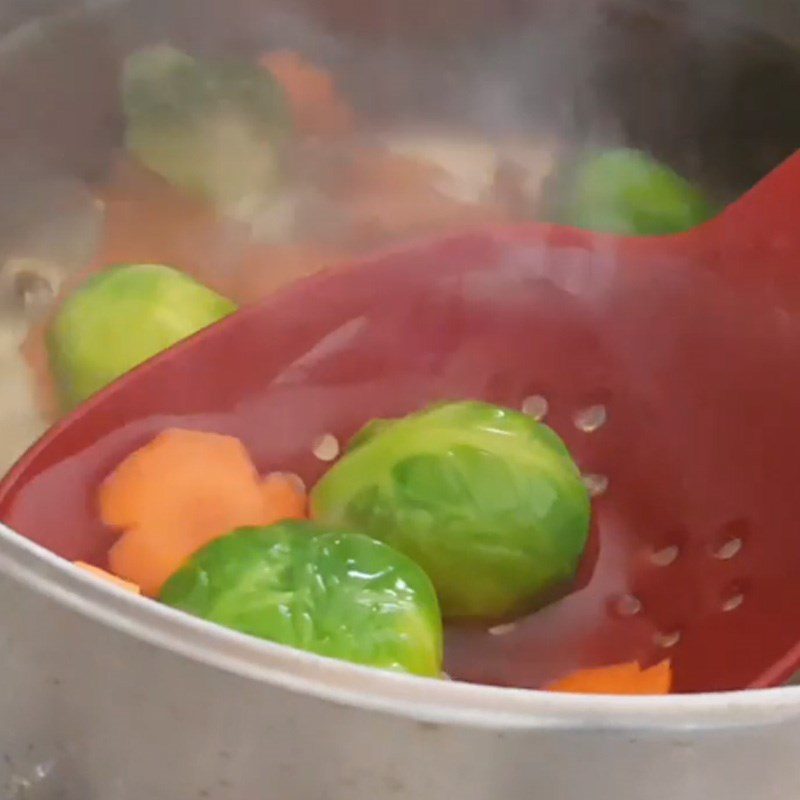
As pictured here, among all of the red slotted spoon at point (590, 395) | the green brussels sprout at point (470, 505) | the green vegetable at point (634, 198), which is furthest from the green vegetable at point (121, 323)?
the green vegetable at point (634, 198)

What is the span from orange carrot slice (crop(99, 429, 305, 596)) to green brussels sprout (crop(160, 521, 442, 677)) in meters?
0.06

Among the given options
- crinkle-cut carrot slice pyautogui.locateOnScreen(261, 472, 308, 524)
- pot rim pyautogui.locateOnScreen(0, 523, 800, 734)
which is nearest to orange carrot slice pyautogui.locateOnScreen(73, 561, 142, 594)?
pot rim pyautogui.locateOnScreen(0, 523, 800, 734)

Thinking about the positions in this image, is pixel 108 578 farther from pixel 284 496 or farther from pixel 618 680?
pixel 618 680

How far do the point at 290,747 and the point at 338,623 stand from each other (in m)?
0.23

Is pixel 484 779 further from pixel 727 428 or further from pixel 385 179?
pixel 385 179

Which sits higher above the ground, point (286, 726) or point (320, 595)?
point (286, 726)

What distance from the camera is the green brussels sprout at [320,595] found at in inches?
25.2

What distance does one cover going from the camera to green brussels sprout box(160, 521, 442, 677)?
64 centimetres

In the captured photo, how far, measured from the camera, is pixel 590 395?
88 cm

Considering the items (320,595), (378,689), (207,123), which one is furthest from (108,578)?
(207,123)

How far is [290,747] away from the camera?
414 mm

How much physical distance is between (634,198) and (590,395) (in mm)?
261

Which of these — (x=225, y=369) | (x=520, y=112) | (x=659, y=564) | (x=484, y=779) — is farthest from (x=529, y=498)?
(x=520, y=112)

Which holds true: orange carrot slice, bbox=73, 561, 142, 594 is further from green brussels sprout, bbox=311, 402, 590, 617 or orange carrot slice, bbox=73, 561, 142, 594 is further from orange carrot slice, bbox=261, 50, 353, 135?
orange carrot slice, bbox=261, 50, 353, 135
